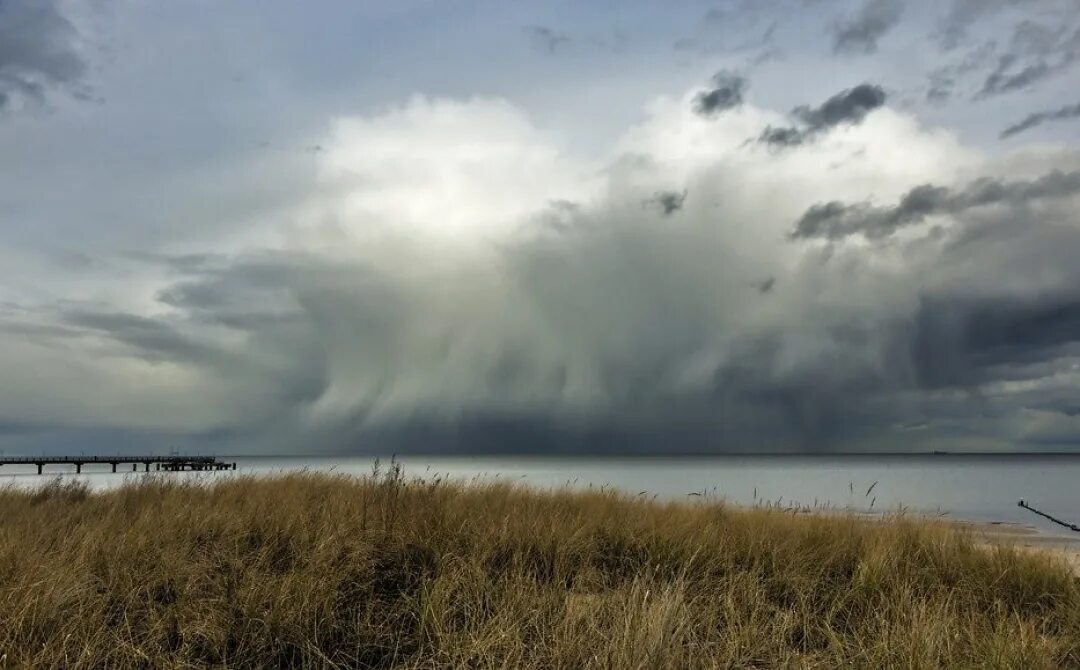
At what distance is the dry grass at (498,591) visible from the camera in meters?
5.54

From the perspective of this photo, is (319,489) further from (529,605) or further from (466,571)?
(529,605)

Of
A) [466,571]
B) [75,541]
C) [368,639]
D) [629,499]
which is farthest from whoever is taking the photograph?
[629,499]

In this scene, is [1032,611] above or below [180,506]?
below

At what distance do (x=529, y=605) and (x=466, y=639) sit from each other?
0.94 meters

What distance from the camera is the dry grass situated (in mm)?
5543

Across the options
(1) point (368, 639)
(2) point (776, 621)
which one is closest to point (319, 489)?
(1) point (368, 639)

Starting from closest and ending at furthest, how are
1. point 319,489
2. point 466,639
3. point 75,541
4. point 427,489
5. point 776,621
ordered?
point 466,639, point 776,621, point 75,541, point 427,489, point 319,489

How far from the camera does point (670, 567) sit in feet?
28.3

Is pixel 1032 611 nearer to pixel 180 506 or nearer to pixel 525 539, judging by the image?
pixel 525 539

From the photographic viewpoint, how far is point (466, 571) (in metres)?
7.29

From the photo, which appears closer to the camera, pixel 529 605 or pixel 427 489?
pixel 529 605

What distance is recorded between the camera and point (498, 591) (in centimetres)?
687

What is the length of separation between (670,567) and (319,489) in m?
7.39

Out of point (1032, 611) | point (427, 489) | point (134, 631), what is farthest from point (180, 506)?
point (1032, 611)
